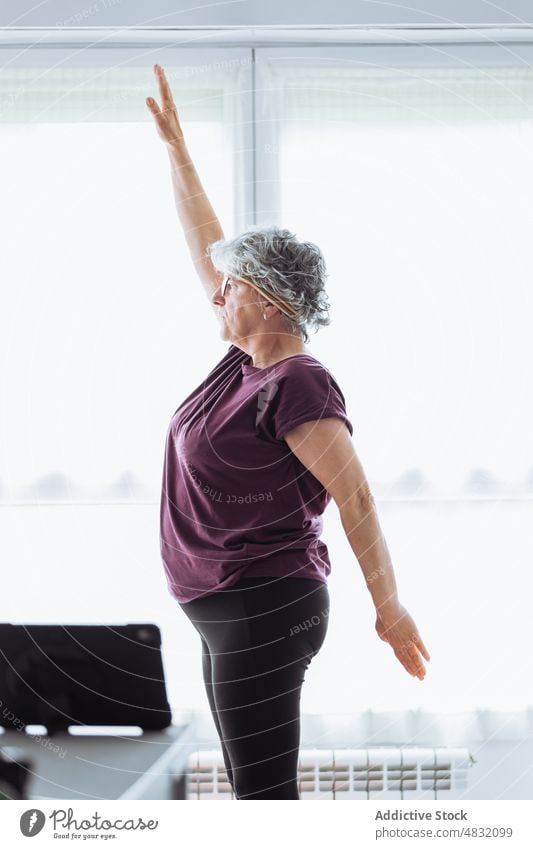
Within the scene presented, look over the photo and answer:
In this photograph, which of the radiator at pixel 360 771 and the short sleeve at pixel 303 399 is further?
the radiator at pixel 360 771

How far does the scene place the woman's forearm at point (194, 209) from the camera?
0.85 meters

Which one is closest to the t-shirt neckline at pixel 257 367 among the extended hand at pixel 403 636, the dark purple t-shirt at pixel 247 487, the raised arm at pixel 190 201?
the dark purple t-shirt at pixel 247 487

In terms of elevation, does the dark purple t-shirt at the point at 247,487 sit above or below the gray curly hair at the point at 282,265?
below

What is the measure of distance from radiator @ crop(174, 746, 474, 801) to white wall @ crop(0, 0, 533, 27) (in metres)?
0.84

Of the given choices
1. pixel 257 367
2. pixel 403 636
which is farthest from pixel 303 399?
pixel 403 636

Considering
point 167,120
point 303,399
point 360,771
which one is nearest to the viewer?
point 303,399

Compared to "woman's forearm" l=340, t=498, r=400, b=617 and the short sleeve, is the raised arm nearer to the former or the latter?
the short sleeve

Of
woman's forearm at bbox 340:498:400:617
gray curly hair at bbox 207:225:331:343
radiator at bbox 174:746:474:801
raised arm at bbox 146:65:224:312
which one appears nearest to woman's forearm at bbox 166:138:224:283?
raised arm at bbox 146:65:224:312

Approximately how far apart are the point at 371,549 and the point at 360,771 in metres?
0.41

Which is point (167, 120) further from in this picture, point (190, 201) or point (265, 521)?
point (265, 521)

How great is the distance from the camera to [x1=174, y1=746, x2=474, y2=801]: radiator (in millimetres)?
936

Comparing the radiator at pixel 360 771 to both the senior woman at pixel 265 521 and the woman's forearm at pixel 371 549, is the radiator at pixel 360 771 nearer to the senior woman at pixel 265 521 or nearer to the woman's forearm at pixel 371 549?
the senior woman at pixel 265 521

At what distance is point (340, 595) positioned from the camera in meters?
1.00

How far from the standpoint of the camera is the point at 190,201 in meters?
0.86
